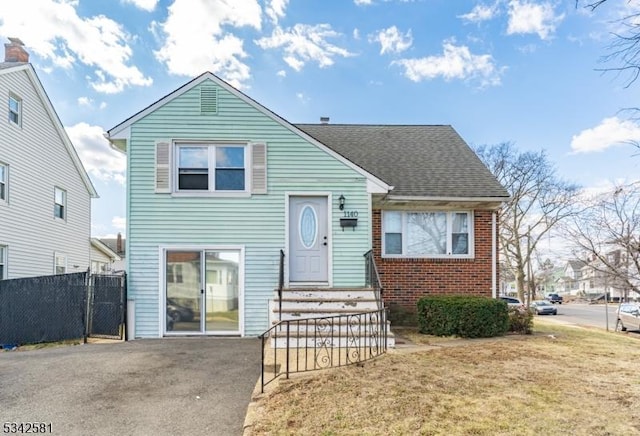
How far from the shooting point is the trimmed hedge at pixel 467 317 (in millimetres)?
9672

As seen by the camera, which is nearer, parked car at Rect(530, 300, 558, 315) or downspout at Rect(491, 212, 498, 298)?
downspout at Rect(491, 212, 498, 298)

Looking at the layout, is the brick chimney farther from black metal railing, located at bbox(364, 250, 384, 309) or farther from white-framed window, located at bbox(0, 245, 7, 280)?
black metal railing, located at bbox(364, 250, 384, 309)

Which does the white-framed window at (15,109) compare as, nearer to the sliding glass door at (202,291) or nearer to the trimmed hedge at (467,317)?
the sliding glass door at (202,291)

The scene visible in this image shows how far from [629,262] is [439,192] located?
5632 mm

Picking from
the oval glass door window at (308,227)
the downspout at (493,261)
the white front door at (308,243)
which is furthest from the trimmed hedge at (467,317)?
the oval glass door window at (308,227)

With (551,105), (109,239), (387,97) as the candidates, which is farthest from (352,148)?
(109,239)

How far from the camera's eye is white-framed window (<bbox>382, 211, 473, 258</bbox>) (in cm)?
1185

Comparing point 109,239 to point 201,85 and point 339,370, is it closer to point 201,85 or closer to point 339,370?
point 201,85

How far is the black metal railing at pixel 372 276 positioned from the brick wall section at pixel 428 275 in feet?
4.52

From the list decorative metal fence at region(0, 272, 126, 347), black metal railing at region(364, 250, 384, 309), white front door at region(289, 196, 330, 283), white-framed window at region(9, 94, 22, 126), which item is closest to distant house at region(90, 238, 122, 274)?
white-framed window at region(9, 94, 22, 126)

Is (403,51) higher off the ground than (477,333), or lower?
higher

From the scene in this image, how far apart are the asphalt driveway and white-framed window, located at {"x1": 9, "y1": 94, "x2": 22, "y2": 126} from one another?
30.8 feet

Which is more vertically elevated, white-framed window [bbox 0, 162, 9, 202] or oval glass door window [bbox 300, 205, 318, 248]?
white-framed window [bbox 0, 162, 9, 202]

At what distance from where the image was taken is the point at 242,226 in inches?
411
